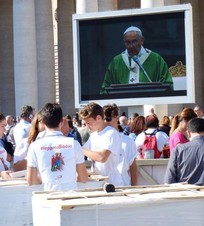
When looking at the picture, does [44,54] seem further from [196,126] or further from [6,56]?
[196,126]

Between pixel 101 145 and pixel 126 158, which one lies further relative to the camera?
pixel 126 158

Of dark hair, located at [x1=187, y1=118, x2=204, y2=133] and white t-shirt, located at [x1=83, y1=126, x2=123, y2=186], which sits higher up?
dark hair, located at [x1=187, y1=118, x2=204, y2=133]

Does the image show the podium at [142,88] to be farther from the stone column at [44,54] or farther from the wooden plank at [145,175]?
the stone column at [44,54]

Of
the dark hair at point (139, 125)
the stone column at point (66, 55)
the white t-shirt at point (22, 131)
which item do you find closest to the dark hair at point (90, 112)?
the dark hair at point (139, 125)

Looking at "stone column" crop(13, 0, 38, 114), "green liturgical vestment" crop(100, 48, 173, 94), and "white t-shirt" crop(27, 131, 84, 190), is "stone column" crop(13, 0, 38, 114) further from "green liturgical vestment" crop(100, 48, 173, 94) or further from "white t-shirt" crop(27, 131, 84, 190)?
"white t-shirt" crop(27, 131, 84, 190)

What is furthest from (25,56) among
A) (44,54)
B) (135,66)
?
(135,66)

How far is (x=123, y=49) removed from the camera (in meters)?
22.1

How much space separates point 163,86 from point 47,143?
11.6m

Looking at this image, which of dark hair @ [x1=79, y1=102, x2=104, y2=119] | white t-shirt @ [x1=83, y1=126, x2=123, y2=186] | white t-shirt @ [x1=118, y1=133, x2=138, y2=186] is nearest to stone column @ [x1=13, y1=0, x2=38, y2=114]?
white t-shirt @ [x1=118, y1=133, x2=138, y2=186]

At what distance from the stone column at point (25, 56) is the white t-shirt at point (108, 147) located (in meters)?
28.1

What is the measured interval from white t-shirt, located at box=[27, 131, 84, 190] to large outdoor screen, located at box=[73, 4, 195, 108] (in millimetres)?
10293

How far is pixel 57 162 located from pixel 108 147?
128 cm

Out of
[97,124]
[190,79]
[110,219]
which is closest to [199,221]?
[110,219]

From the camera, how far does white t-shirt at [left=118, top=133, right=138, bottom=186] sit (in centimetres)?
1135
